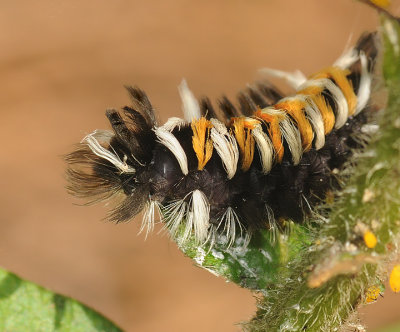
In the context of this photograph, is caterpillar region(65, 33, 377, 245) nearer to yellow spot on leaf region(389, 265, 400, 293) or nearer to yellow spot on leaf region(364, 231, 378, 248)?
yellow spot on leaf region(389, 265, 400, 293)

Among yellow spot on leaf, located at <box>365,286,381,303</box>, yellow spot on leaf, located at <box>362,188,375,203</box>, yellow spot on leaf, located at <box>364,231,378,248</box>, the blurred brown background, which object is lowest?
the blurred brown background

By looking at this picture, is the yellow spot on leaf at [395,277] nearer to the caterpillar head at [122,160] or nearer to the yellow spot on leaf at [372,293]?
the yellow spot on leaf at [372,293]

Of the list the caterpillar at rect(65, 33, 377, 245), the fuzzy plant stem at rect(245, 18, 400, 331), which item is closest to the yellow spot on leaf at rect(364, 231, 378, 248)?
the fuzzy plant stem at rect(245, 18, 400, 331)

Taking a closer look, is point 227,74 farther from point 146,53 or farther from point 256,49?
point 146,53

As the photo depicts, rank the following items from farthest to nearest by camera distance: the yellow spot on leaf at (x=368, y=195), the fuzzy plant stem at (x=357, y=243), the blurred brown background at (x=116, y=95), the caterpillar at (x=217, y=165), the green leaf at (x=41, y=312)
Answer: the blurred brown background at (x=116, y=95), the caterpillar at (x=217, y=165), the green leaf at (x=41, y=312), the yellow spot on leaf at (x=368, y=195), the fuzzy plant stem at (x=357, y=243)

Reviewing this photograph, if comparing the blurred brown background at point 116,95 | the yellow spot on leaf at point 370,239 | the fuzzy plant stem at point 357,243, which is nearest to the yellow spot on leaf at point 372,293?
the fuzzy plant stem at point 357,243

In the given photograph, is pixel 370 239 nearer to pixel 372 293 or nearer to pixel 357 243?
pixel 357 243

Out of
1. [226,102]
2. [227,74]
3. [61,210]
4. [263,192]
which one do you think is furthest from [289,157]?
[227,74]
